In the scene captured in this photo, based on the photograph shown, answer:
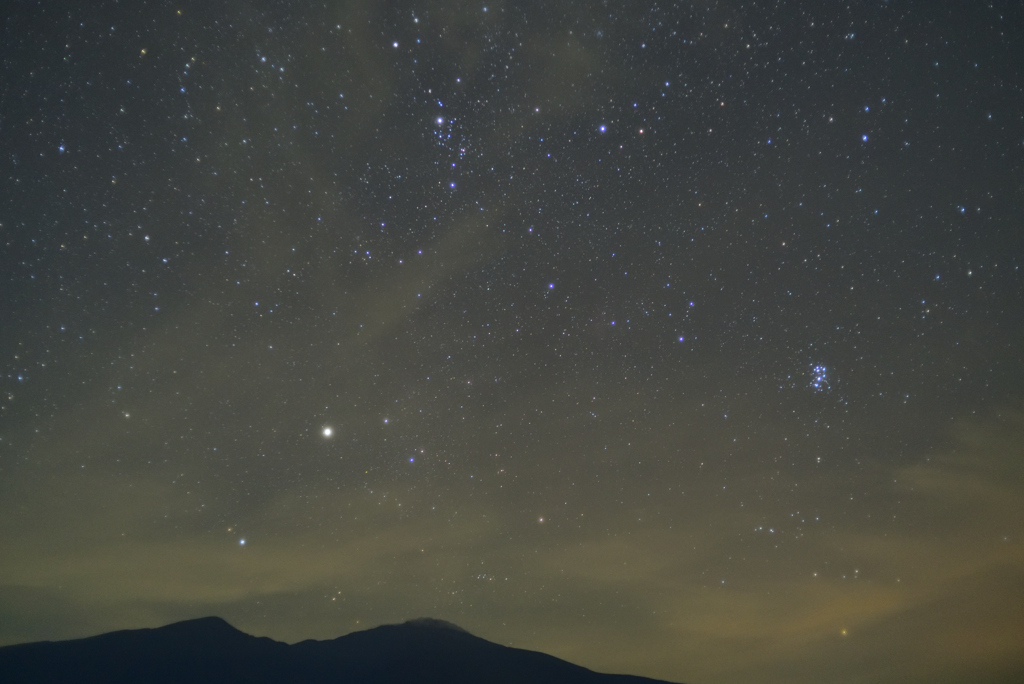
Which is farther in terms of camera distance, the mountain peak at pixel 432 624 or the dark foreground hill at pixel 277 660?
the mountain peak at pixel 432 624

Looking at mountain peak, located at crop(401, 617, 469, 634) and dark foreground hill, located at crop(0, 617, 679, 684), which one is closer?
dark foreground hill, located at crop(0, 617, 679, 684)

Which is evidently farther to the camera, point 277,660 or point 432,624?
point 432,624

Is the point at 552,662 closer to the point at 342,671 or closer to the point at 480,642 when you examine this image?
the point at 480,642

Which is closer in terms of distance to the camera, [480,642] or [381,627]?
[480,642]

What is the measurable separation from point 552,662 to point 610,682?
28.1 feet

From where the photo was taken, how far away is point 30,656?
5000 centimetres

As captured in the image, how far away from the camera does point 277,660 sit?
61.9 metres

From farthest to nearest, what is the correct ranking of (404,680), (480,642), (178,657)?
(480,642)
(404,680)
(178,657)

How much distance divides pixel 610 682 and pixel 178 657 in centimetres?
4428

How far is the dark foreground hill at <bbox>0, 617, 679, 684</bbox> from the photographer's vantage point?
51.4 m

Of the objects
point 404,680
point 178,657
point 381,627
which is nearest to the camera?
point 178,657

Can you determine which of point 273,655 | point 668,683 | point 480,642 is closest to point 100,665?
point 273,655

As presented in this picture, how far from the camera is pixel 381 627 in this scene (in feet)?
254

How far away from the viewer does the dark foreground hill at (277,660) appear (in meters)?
51.4
